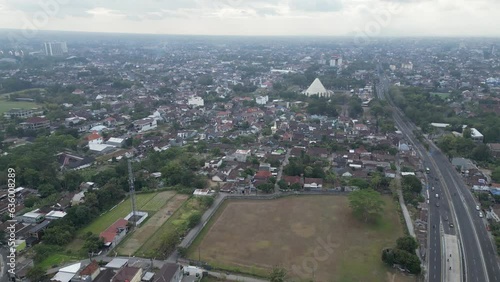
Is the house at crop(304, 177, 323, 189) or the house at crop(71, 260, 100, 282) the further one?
the house at crop(304, 177, 323, 189)

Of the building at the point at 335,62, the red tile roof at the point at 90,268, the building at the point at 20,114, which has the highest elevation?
the building at the point at 335,62

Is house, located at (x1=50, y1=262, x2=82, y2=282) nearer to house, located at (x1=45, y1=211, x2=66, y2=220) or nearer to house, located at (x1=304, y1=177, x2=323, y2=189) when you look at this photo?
house, located at (x1=45, y1=211, x2=66, y2=220)

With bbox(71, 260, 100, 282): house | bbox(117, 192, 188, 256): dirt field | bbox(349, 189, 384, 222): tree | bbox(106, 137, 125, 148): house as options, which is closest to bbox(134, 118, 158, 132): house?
bbox(106, 137, 125, 148): house

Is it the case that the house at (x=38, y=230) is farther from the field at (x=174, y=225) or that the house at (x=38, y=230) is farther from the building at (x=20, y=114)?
the building at (x=20, y=114)

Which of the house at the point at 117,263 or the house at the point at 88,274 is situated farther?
the house at the point at 117,263

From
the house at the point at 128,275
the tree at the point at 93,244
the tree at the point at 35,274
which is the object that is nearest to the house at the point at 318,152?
the tree at the point at 93,244

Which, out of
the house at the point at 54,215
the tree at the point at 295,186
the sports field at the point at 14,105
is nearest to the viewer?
the house at the point at 54,215

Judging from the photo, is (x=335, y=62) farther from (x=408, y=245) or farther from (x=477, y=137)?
(x=408, y=245)
